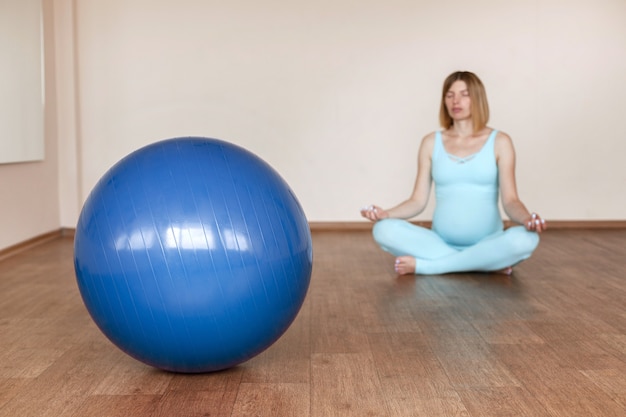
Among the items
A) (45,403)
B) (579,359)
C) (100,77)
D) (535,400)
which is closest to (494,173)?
(579,359)

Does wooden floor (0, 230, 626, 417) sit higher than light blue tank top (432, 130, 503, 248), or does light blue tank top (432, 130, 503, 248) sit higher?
light blue tank top (432, 130, 503, 248)

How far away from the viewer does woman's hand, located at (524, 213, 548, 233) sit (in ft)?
11.9

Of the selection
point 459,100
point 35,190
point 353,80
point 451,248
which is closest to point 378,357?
point 451,248

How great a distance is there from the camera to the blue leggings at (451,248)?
13.1 ft

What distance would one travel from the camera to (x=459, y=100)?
413cm

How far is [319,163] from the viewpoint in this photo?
20.3 ft

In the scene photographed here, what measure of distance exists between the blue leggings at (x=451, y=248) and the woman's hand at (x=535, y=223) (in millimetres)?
242

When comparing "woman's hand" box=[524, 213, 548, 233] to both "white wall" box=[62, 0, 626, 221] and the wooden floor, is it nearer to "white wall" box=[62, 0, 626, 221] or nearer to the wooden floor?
the wooden floor

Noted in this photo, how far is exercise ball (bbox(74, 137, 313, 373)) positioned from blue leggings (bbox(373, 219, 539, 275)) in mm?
1963

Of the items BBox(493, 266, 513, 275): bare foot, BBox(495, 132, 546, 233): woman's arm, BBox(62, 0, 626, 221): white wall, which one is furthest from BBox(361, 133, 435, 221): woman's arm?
BBox(62, 0, 626, 221): white wall

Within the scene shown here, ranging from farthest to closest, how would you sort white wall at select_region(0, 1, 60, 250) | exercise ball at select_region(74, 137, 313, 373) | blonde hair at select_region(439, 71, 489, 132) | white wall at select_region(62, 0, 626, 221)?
white wall at select_region(62, 0, 626, 221)
white wall at select_region(0, 1, 60, 250)
blonde hair at select_region(439, 71, 489, 132)
exercise ball at select_region(74, 137, 313, 373)

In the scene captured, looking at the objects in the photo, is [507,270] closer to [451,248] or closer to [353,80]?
[451,248]

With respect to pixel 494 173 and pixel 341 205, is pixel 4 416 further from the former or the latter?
pixel 341 205

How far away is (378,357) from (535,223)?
135 cm
